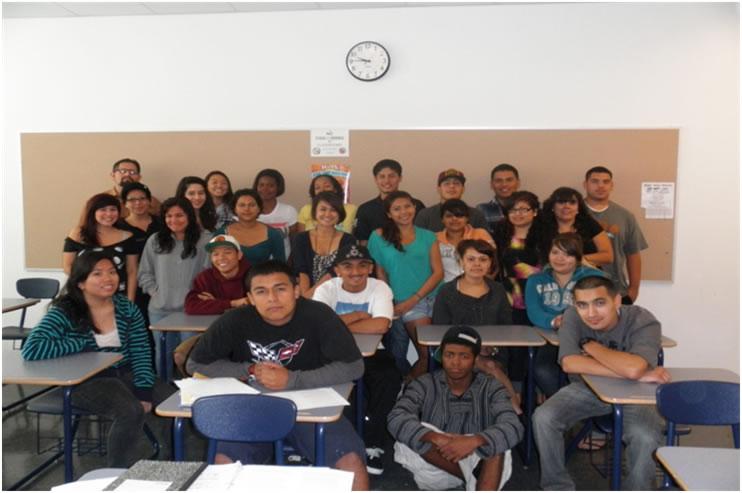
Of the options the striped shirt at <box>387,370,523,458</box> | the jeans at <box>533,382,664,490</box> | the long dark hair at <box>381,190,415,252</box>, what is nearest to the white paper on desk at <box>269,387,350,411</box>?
the striped shirt at <box>387,370,523,458</box>

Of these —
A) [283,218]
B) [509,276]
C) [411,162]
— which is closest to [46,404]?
[283,218]

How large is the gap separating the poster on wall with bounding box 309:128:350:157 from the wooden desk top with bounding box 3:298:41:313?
2.65m

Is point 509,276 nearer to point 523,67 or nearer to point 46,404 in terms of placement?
point 523,67

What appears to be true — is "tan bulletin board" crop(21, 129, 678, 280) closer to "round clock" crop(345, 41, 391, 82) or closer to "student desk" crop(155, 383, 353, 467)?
"round clock" crop(345, 41, 391, 82)

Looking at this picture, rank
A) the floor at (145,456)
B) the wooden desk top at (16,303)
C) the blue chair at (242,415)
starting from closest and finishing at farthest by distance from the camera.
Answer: the blue chair at (242,415), the floor at (145,456), the wooden desk top at (16,303)

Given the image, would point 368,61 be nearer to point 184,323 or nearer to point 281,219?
point 281,219

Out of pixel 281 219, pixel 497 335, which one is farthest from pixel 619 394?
pixel 281 219

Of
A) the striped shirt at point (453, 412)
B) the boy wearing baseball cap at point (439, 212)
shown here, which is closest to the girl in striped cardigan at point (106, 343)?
the striped shirt at point (453, 412)

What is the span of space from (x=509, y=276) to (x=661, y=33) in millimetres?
2528

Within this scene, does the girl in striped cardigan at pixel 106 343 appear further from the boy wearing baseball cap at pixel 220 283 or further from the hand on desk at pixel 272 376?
the hand on desk at pixel 272 376

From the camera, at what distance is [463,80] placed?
4824mm

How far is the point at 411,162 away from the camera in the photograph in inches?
192

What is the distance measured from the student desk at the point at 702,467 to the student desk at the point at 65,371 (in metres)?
2.34

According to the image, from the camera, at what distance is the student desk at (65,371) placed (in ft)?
8.32
